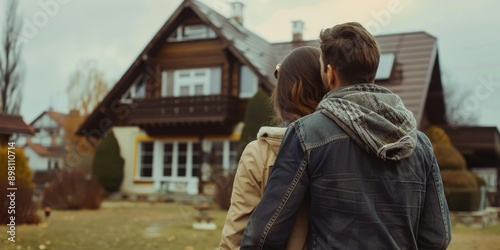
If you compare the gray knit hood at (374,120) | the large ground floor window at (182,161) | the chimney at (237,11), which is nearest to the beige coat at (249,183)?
the gray knit hood at (374,120)

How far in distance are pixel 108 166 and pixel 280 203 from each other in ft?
59.8

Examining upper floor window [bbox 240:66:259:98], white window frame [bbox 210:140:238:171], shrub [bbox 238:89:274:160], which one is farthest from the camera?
upper floor window [bbox 240:66:259:98]

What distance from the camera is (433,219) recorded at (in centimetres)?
182

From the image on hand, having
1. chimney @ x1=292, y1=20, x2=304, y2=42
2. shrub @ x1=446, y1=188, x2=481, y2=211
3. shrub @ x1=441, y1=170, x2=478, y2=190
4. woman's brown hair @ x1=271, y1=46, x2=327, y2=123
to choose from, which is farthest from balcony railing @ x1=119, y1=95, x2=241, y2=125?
woman's brown hair @ x1=271, y1=46, x2=327, y2=123

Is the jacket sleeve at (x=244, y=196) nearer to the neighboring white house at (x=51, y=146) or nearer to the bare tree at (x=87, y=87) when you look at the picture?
the neighboring white house at (x=51, y=146)

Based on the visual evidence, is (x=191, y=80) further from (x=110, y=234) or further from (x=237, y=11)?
(x=110, y=234)

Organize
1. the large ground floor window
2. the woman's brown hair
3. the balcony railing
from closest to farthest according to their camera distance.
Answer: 1. the woman's brown hair
2. the balcony railing
3. the large ground floor window

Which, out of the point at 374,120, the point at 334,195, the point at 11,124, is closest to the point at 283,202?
the point at 334,195

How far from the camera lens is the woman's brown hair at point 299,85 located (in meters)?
1.98

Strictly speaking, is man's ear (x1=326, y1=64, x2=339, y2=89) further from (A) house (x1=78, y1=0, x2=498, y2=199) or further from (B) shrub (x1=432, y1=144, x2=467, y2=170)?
(A) house (x1=78, y1=0, x2=498, y2=199)

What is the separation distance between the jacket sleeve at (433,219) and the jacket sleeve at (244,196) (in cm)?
54

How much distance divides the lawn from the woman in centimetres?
437

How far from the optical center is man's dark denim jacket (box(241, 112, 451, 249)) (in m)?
1.65

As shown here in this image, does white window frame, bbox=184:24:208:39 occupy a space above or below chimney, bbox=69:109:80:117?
above
